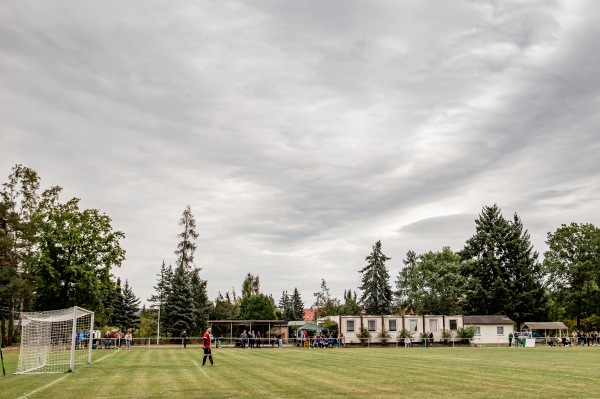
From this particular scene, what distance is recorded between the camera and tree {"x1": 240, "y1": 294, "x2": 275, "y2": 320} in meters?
78.1

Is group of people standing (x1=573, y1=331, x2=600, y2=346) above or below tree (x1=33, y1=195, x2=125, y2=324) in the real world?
below

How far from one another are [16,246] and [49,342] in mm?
19809

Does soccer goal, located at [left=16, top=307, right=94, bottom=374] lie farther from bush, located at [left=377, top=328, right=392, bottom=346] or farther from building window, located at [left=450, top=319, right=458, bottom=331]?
building window, located at [left=450, top=319, right=458, bottom=331]

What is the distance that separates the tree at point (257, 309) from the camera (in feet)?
256

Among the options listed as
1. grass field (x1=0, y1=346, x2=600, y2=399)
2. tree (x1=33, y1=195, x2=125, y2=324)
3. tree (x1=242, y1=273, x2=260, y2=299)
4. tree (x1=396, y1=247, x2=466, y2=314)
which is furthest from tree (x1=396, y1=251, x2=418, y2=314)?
grass field (x1=0, y1=346, x2=600, y2=399)

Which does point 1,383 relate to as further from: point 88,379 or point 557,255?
point 557,255

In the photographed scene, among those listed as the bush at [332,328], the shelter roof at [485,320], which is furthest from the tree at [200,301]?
the shelter roof at [485,320]

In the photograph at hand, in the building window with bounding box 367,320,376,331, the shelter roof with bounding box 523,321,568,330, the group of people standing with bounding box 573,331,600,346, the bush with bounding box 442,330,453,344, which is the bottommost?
the group of people standing with bounding box 573,331,600,346

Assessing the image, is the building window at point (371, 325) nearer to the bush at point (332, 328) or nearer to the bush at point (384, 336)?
the bush at point (384, 336)

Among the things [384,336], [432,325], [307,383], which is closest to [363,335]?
[384,336]

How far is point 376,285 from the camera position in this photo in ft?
266

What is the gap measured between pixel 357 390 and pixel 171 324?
54.5 meters

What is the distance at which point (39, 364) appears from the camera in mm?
24859

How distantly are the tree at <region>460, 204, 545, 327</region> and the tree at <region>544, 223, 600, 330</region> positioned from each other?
2.87m
